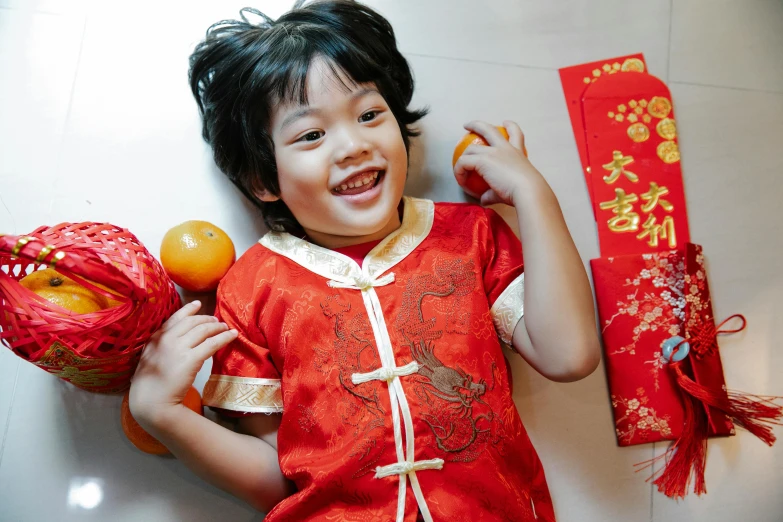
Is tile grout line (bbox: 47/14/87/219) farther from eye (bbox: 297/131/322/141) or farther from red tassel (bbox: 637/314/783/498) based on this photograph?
red tassel (bbox: 637/314/783/498)

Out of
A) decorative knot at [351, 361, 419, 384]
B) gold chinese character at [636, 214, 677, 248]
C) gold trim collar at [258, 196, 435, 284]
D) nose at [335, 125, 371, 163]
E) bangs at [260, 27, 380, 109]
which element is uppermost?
bangs at [260, 27, 380, 109]

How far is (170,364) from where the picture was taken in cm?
87

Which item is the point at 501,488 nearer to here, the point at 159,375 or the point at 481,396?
the point at 481,396

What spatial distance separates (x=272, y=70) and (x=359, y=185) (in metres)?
0.21

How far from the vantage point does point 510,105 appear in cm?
119

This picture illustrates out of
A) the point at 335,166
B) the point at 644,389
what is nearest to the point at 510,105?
the point at 335,166

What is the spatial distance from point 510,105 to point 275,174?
55 centimetres

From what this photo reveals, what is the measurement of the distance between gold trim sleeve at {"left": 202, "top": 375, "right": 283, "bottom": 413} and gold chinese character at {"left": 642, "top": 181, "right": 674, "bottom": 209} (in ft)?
2.67

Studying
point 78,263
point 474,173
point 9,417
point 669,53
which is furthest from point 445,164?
point 9,417

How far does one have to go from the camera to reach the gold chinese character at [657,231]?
1.15 m

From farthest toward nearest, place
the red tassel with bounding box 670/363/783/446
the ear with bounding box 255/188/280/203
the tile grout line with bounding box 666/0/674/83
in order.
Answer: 1. the tile grout line with bounding box 666/0/674/83
2. the red tassel with bounding box 670/363/783/446
3. the ear with bounding box 255/188/280/203

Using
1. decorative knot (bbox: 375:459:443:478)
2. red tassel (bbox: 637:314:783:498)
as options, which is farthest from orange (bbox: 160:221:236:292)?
red tassel (bbox: 637:314:783:498)

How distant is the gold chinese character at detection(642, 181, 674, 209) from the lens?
3.81 ft

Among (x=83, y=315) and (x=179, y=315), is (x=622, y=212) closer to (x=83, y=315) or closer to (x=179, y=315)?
(x=179, y=315)
